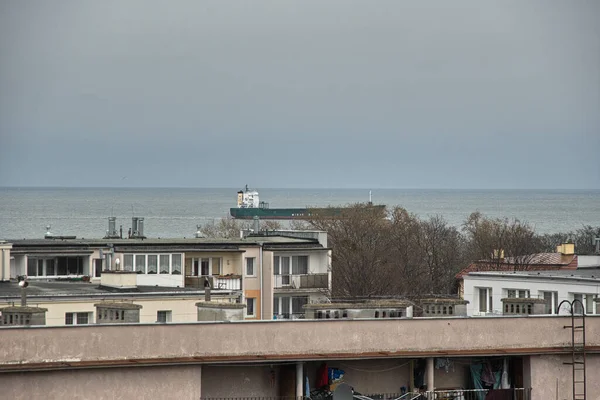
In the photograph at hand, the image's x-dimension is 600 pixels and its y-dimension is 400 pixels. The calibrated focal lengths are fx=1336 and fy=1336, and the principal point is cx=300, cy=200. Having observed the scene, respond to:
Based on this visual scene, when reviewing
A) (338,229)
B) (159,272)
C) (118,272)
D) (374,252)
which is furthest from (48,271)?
(338,229)

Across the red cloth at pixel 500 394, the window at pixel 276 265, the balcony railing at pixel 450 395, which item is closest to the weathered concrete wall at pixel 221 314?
the balcony railing at pixel 450 395

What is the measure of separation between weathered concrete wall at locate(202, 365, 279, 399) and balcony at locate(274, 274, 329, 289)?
28.9m

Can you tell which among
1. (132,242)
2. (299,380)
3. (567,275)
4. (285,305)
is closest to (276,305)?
(285,305)

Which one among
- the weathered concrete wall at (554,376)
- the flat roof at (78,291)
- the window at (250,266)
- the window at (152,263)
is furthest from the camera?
the window at (250,266)

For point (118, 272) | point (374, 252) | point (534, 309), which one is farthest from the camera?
point (374, 252)

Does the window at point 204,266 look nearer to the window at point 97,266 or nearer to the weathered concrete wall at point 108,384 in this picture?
the window at point 97,266

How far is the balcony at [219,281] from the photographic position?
164ft

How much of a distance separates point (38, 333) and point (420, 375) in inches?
320

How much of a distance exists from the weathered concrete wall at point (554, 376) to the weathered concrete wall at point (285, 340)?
27 centimetres

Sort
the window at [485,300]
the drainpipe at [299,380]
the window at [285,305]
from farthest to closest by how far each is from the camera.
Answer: the window at [285,305], the window at [485,300], the drainpipe at [299,380]

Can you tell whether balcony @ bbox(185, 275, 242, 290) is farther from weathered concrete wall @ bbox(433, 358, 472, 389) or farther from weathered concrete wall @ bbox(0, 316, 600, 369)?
weathered concrete wall @ bbox(0, 316, 600, 369)

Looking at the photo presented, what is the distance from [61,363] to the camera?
998 inches

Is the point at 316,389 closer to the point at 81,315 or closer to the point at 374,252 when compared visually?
the point at 81,315

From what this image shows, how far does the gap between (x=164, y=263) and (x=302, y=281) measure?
34.1 ft
